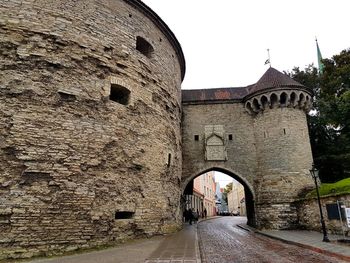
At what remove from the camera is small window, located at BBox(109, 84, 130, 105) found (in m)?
8.98

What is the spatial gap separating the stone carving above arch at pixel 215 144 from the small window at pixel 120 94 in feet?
24.0

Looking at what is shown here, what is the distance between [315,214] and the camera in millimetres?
11250

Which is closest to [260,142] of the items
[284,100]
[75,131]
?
[284,100]

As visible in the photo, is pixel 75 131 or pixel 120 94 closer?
pixel 75 131

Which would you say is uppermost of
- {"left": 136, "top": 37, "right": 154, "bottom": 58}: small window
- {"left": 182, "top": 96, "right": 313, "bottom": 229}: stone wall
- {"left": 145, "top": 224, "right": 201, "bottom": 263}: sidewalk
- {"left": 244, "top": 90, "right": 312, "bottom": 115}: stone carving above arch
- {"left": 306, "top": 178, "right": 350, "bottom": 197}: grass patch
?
{"left": 136, "top": 37, "right": 154, "bottom": 58}: small window

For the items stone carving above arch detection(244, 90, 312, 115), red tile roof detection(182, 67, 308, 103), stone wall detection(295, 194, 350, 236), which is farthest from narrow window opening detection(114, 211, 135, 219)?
stone carving above arch detection(244, 90, 312, 115)

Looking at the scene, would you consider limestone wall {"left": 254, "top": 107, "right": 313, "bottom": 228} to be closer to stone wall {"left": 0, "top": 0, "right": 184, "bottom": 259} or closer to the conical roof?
the conical roof

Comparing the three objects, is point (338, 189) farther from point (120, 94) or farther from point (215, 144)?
point (120, 94)

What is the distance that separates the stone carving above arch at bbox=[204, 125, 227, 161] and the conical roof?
299cm

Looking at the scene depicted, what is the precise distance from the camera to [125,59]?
916 cm

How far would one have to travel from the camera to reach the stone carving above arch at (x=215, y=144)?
1515cm

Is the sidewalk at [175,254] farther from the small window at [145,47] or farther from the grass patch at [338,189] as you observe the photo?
the small window at [145,47]

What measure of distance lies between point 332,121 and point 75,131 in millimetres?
14986

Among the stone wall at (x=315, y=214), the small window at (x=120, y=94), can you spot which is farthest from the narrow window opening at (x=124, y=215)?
the stone wall at (x=315, y=214)
